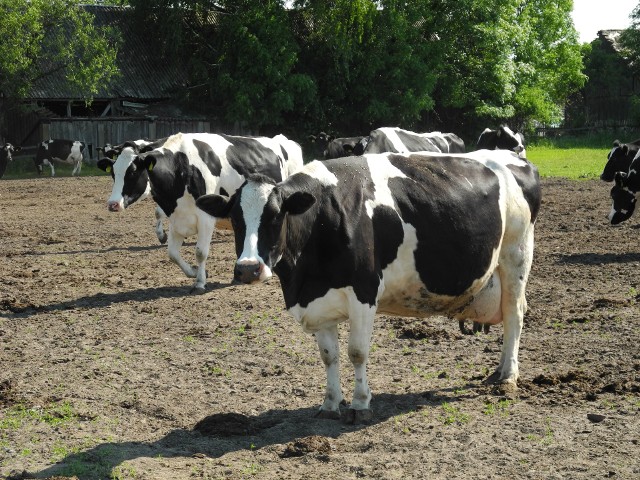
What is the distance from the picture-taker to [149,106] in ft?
140

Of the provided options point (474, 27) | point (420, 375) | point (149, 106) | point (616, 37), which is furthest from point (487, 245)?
point (616, 37)

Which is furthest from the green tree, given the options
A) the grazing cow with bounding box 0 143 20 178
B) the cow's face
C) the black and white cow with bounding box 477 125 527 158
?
the cow's face

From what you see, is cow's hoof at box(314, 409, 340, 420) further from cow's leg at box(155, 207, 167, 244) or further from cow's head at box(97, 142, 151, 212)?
cow's leg at box(155, 207, 167, 244)

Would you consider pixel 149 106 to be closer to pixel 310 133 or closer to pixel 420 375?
pixel 310 133

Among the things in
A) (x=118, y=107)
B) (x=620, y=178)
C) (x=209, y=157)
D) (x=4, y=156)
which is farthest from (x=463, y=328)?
(x=118, y=107)

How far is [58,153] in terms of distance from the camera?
35.7 meters

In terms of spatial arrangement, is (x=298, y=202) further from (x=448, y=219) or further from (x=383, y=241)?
(x=448, y=219)

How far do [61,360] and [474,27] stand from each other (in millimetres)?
40947

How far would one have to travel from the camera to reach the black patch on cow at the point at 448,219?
268 inches

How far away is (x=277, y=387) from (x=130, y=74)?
37.5 meters

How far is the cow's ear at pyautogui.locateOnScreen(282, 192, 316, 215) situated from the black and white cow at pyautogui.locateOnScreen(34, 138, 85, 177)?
3066 cm

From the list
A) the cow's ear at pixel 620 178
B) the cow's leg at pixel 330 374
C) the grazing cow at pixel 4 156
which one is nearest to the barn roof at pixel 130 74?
the grazing cow at pixel 4 156

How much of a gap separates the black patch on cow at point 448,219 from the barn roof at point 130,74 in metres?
34.6

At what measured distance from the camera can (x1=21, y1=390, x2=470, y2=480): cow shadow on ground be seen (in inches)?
225
